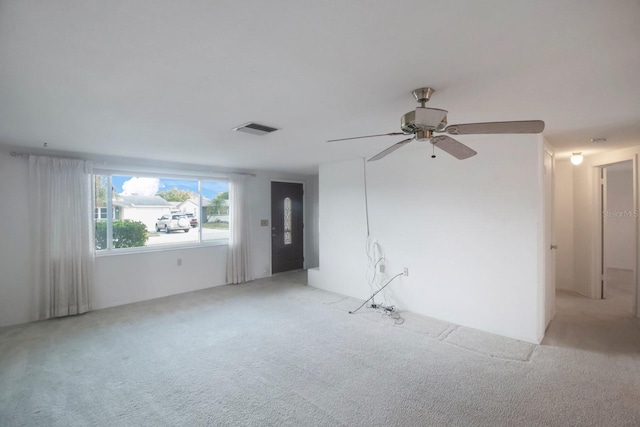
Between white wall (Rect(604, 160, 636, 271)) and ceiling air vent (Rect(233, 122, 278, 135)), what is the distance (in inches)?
308

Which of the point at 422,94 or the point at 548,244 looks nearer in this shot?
the point at 422,94

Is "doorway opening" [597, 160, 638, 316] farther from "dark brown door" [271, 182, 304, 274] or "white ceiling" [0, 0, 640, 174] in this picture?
"dark brown door" [271, 182, 304, 274]

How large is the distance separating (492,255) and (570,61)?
2308mm

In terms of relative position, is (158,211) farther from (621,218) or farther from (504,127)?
(621,218)

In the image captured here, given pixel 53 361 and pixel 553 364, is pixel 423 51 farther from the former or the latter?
pixel 53 361

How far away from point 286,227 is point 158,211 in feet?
8.88

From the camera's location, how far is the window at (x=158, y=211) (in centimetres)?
453

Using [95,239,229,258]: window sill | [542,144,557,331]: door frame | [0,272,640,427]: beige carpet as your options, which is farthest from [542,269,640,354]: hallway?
[95,239,229,258]: window sill

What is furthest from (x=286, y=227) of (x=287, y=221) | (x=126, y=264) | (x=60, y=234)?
(x=60, y=234)

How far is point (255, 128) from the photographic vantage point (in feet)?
9.48

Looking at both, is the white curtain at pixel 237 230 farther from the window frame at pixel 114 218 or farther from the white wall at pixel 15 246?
the white wall at pixel 15 246

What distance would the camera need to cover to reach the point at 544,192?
3.26m

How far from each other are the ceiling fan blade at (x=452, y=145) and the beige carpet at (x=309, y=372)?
1893 mm

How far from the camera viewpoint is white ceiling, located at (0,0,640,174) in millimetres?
1212
